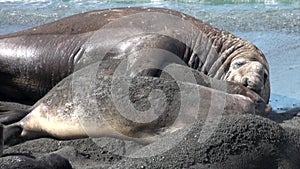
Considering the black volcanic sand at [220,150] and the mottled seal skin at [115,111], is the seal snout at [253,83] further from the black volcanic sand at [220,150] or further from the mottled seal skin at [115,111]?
the black volcanic sand at [220,150]

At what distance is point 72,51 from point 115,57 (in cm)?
58

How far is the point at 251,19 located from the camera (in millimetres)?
12906

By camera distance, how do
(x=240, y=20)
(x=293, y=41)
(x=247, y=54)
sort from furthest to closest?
(x=240, y=20)
(x=293, y=41)
(x=247, y=54)

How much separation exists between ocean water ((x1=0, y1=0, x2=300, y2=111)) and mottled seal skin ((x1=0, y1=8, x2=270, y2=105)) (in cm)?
64

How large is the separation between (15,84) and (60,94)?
1781 millimetres

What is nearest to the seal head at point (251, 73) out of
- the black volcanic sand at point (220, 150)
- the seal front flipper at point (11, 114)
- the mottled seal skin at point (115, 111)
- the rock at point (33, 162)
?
the mottled seal skin at point (115, 111)

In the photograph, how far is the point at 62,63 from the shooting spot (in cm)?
817

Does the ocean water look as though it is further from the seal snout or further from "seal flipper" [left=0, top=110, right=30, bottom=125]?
"seal flipper" [left=0, top=110, right=30, bottom=125]

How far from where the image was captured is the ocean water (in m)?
8.77

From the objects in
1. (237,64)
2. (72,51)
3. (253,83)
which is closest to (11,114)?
(72,51)

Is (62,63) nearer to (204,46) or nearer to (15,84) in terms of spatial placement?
(15,84)

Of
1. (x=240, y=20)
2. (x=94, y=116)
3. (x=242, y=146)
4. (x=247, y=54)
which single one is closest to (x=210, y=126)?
(x=242, y=146)

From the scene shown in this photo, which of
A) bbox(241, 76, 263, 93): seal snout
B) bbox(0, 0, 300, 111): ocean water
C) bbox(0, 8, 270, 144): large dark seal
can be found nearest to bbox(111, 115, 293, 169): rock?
bbox(0, 8, 270, 144): large dark seal

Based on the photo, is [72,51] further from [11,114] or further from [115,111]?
[115,111]
